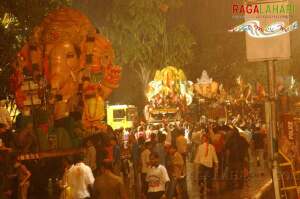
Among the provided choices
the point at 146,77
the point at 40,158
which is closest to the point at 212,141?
the point at 40,158

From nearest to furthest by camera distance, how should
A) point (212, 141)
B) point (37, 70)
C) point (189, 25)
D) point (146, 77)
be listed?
point (37, 70)
point (212, 141)
point (146, 77)
point (189, 25)

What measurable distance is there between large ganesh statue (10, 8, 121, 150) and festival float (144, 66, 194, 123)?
15586mm

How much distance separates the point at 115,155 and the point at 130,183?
124 inches

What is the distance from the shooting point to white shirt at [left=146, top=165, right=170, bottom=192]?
12195 millimetres

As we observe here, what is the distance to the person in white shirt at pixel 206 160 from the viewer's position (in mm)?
16250

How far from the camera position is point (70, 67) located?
43.8 feet

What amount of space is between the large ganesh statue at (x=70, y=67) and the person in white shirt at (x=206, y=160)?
3.86m

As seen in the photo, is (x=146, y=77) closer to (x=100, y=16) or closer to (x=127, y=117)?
(x=100, y=16)

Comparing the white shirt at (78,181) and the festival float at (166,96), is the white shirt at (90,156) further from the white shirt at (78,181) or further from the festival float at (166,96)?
the festival float at (166,96)

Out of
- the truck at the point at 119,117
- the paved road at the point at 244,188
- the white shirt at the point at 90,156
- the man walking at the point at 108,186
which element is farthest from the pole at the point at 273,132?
the truck at the point at 119,117

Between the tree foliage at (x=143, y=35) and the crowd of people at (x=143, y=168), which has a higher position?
the tree foliage at (x=143, y=35)

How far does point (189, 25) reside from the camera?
46469mm

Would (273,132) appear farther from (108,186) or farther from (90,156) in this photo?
(90,156)

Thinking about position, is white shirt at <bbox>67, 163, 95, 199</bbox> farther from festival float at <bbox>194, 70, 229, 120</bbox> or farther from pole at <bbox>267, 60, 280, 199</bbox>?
festival float at <bbox>194, 70, 229, 120</bbox>
